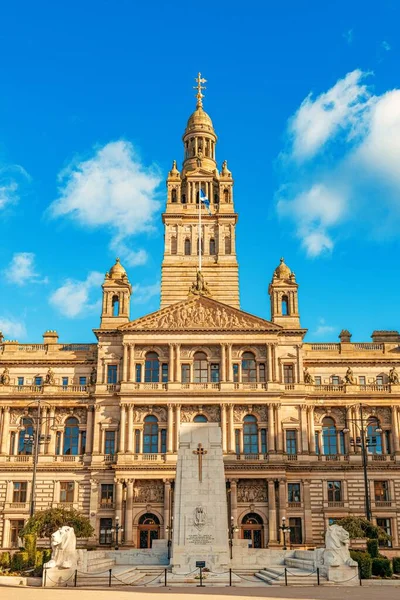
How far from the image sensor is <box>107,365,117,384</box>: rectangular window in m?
62.4

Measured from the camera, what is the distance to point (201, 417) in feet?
197

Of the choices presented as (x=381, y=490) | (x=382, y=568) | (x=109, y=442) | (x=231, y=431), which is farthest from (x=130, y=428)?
(x=382, y=568)

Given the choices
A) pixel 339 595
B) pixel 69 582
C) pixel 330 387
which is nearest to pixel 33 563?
pixel 69 582

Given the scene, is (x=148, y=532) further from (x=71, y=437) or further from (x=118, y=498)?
(x=71, y=437)

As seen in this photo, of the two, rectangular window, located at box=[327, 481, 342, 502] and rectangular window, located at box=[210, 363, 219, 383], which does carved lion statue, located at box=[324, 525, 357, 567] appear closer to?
rectangular window, located at box=[327, 481, 342, 502]

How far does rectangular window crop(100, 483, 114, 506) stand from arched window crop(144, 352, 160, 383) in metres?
9.08

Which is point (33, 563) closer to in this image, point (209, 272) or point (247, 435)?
point (247, 435)

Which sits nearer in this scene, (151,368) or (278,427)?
(278,427)

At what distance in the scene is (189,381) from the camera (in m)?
61.1

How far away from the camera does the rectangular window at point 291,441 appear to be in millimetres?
60531

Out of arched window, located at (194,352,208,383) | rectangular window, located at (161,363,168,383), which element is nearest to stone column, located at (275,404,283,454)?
arched window, located at (194,352,208,383)

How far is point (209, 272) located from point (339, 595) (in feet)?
159

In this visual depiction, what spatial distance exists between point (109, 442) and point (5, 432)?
29.1 ft

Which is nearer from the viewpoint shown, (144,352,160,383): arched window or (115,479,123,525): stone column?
(115,479,123,525): stone column
